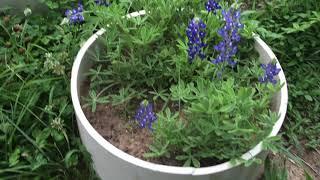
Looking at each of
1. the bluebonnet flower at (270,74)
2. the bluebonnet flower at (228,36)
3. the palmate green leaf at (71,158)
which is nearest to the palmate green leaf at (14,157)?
the palmate green leaf at (71,158)

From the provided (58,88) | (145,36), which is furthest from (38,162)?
(145,36)

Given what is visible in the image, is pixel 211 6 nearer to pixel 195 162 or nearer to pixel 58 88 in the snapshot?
pixel 195 162

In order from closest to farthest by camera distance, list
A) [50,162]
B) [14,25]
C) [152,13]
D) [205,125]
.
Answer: [205,125]
[152,13]
[50,162]
[14,25]

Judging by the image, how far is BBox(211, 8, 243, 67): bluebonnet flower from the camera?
171 centimetres

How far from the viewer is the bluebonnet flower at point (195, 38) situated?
1742 mm

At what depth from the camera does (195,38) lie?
175cm

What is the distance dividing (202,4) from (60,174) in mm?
867

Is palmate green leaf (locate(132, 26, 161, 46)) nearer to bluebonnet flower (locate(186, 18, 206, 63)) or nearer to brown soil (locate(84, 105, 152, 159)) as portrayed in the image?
bluebonnet flower (locate(186, 18, 206, 63))

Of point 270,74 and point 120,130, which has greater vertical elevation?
point 270,74

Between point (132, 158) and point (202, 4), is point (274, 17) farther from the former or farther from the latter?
point (132, 158)

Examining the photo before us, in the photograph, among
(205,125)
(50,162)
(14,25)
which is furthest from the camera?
(14,25)

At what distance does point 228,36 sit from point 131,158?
0.50 m

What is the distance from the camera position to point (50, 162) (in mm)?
2051

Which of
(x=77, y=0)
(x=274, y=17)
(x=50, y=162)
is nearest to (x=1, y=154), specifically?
(x=50, y=162)
